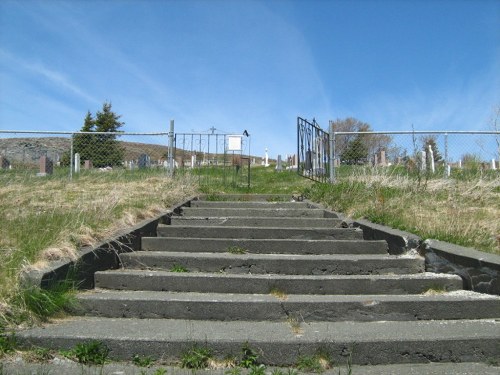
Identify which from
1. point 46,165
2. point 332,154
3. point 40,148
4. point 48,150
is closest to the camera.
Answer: point 332,154

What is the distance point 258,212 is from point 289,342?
163 inches

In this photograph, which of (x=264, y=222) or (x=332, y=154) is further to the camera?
(x=332, y=154)

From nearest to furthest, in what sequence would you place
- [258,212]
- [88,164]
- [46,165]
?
[258,212] < [88,164] < [46,165]

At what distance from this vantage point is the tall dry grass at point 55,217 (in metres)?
3.66

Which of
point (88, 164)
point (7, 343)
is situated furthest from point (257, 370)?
point (88, 164)

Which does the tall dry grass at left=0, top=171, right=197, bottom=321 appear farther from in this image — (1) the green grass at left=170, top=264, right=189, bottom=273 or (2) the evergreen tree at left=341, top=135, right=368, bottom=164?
(2) the evergreen tree at left=341, top=135, right=368, bottom=164

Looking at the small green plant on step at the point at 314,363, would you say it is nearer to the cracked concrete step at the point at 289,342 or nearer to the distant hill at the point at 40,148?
the cracked concrete step at the point at 289,342

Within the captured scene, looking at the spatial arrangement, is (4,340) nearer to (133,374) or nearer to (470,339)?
(133,374)

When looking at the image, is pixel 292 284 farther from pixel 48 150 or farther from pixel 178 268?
pixel 48 150

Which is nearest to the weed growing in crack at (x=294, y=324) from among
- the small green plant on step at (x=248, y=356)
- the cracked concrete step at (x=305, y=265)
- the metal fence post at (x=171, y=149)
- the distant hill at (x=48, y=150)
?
the small green plant on step at (x=248, y=356)

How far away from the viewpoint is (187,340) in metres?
3.04

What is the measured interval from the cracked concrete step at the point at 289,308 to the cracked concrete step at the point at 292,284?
441 mm

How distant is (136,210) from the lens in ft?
19.6

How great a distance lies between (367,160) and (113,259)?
8.26 m
